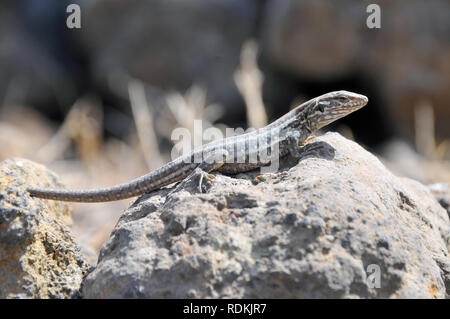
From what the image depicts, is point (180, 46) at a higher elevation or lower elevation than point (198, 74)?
higher

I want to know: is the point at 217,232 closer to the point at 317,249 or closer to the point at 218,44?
the point at 317,249

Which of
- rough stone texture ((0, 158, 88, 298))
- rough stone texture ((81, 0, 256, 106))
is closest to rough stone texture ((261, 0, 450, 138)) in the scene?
rough stone texture ((81, 0, 256, 106))

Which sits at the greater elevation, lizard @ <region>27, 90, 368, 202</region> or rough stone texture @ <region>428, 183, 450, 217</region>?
lizard @ <region>27, 90, 368, 202</region>

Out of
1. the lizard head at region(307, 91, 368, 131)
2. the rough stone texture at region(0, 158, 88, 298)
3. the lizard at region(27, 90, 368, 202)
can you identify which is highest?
the lizard head at region(307, 91, 368, 131)

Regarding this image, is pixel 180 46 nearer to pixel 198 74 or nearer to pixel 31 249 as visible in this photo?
pixel 198 74

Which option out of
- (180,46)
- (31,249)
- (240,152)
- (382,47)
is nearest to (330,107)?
(240,152)

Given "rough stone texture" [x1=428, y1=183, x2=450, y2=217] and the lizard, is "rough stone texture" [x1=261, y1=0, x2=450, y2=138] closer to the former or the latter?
"rough stone texture" [x1=428, y1=183, x2=450, y2=217]

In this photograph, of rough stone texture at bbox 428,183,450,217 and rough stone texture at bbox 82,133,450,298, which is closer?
rough stone texture at bbox 82,133,450,298

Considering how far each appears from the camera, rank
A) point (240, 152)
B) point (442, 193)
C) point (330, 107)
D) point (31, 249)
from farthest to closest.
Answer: point (442, 193)
point (330, 107)
point (240, 152)
point (31, 249)
